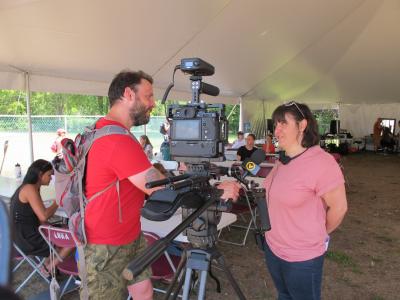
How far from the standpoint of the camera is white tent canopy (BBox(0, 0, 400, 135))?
15.0 feet

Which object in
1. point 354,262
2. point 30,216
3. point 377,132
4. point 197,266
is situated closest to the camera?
point 197,266

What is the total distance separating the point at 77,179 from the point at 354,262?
3363 millimetres

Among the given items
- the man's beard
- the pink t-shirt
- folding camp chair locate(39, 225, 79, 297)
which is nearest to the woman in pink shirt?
the pink t-shirt

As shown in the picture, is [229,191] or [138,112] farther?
[138,112]

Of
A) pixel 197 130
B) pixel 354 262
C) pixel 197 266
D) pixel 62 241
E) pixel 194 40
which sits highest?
pixel 194 40

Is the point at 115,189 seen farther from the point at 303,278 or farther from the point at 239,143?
the point at 239,143

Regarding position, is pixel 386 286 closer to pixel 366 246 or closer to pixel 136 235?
pixel 366 246

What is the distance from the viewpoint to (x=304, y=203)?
1.71m

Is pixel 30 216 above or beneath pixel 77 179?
beneath

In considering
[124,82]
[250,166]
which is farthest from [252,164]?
[124,82]

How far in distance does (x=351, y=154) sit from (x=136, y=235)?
49.1ft

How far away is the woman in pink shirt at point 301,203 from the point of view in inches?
65.9

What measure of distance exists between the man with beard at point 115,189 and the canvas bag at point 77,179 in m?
0.02

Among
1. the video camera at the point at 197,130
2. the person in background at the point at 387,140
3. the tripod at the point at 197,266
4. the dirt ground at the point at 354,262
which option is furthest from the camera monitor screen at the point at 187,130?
the person in background at the point at 387,140
